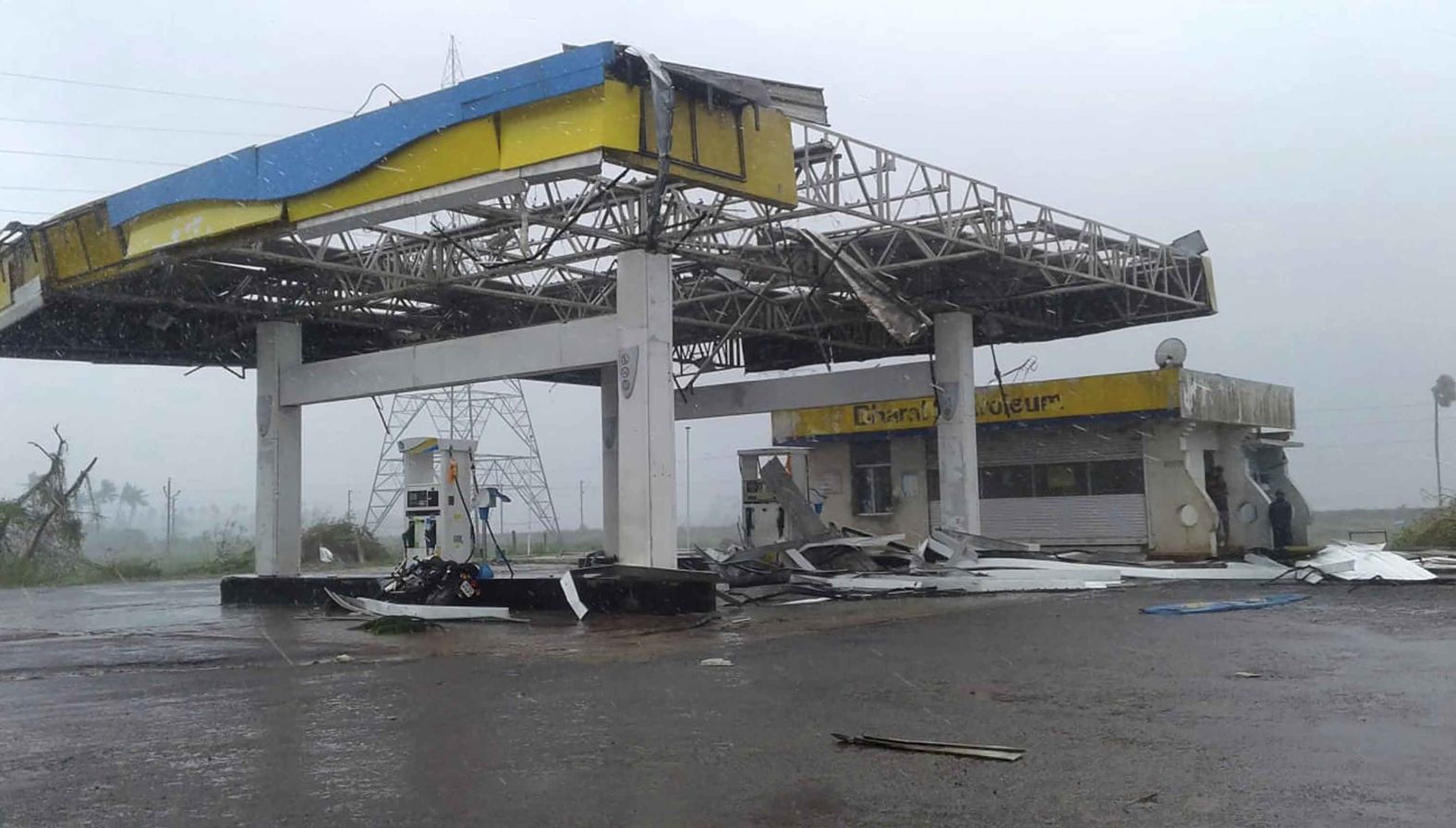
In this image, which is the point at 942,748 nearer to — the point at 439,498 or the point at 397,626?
the point at 397,626

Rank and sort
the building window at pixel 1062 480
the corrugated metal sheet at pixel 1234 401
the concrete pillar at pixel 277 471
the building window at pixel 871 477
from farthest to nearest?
the building window at pixel 871 477 < the building window at pixel 1062 480 < the corrugated metal sheet at pixel 1234 401 < the concrete pillar at pixel 277 471

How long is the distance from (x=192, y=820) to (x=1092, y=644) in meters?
8.52

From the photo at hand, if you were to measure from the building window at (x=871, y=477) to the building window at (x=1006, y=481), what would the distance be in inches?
109

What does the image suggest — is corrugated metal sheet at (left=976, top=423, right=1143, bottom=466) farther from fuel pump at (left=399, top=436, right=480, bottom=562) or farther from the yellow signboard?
fuel pump at (left=399, top=436, right=480, bottom=562)

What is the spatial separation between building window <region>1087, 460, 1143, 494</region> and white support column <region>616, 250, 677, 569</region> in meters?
15.9

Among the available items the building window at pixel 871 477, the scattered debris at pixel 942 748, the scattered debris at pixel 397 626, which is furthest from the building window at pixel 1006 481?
the scattered debris at pixel 942 748

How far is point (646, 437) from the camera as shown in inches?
656

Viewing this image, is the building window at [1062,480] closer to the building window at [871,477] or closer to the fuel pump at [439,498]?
the building window at [871,477]

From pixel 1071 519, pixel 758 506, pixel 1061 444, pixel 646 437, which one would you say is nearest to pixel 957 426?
pixel 758 506

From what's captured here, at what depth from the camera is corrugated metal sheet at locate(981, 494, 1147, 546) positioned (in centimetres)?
2909

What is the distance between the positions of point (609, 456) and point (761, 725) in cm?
2183

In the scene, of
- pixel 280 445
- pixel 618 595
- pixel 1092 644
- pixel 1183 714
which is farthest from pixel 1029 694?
pixel 280 445

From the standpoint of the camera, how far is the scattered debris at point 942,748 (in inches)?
256

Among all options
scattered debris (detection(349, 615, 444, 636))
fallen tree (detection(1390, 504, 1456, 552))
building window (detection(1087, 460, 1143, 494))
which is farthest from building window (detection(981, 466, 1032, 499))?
scattered debris (detection(349, 615, 444, 636))
